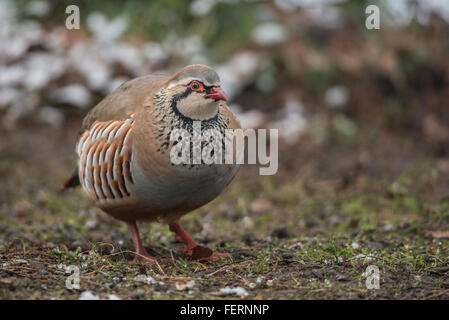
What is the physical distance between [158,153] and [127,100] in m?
0.64

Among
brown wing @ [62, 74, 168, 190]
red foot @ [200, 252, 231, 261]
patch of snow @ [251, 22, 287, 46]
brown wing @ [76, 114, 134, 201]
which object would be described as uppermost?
patch of snow @ [251, 22, 287, 46]

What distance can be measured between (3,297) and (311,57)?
6369 mm

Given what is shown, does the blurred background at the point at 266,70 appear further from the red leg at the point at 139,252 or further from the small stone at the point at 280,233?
the red leg at the point at 139,252

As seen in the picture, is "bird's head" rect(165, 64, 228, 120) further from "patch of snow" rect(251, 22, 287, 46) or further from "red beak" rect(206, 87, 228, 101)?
"patch of snow" rect(251, 22, 287, 46)

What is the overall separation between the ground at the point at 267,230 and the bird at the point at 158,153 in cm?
35

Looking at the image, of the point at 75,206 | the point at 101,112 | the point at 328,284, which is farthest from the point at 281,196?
the point at 328,284

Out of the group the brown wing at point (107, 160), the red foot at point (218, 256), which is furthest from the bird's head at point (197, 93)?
the red foot at point (218, 256)

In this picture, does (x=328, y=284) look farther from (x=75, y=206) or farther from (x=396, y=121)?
(x=396, y=121)

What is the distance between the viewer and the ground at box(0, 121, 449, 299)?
11.1 feet

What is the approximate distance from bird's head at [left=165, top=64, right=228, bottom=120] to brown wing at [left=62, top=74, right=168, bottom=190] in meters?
0.25

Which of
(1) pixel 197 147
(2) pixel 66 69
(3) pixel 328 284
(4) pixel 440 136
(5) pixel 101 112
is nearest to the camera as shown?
(3) pixel 328 284

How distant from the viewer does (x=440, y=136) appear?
26.0ft

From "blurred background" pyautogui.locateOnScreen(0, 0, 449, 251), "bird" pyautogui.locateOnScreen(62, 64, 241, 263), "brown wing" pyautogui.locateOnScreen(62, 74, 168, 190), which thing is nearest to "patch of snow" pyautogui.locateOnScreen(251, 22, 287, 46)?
"blurred background" pyautogui.locateOnScreen(0, 0, 449, 251)

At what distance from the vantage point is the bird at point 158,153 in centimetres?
378
